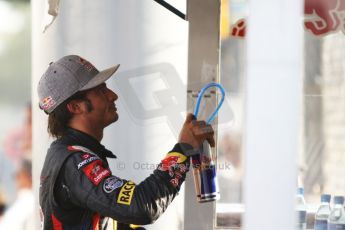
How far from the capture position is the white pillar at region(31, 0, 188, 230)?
341 cm

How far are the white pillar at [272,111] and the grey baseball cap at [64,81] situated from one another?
89cm

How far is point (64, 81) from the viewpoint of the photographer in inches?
97.3

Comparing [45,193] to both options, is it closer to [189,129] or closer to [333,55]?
[189,129]

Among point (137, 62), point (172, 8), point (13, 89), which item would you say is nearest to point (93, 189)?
point (137, 62)

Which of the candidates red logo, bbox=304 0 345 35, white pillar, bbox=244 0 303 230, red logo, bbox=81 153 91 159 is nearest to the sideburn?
red logo, bbox=81 153 91 159

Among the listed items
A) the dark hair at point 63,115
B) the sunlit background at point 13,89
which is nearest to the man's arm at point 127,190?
the dark hair at point 63,115

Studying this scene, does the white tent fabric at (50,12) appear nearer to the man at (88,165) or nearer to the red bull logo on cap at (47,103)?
the man at (88,165)

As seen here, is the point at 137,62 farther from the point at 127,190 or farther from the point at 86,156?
the point at 127,190

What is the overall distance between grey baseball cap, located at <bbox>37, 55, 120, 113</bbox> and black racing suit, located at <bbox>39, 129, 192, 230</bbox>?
4.6 inches

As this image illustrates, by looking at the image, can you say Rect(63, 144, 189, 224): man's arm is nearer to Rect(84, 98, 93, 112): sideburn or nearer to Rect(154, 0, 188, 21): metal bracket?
Rect(84, 98, 93, 112): sideburn

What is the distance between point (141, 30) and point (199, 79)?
34cm

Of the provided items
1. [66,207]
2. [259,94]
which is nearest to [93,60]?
[66,207]

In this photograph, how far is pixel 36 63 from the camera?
359cm

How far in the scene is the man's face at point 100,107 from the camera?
248cm
